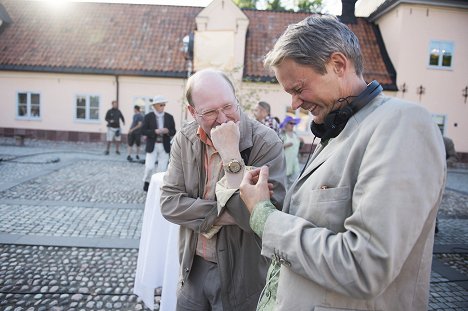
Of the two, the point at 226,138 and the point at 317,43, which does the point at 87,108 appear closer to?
the point at 226,138

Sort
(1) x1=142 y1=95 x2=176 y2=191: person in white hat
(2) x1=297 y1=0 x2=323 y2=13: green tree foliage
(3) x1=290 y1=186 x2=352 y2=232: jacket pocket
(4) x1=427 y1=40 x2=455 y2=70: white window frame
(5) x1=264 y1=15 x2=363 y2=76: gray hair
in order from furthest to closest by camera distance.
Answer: (2) x1=297 y1=0 x2=323 y2=13: green tree foliage
(4) x1=427 y1=40 x2=455 y2=70: white window frame
(1) x1=142 y1=95 x2=176 y2=191: person in white hat
(5) x1=264 y1=15 x2=363 y2=76: gray hair
(3) x1=290 y1=186 x2=352 y2=232: jacket pocket

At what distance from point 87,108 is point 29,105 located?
124 inches

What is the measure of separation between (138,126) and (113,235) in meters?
8.20

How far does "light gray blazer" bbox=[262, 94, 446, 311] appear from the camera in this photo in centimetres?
101

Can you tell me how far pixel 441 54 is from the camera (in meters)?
18.3

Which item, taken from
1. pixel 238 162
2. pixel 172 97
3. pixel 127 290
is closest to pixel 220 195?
pixel 238 162

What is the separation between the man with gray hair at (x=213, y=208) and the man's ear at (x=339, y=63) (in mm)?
770

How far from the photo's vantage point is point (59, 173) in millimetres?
10312

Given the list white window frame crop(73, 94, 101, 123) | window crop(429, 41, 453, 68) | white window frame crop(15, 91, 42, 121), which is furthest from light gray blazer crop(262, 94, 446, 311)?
white window frame crop(15, 91, 42, 121)

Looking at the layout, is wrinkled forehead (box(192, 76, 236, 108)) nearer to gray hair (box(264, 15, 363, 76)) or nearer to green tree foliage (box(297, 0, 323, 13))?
gray hair (box(264, 15, 363, 76))

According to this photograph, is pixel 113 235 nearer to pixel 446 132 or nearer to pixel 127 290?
pixel 127 290

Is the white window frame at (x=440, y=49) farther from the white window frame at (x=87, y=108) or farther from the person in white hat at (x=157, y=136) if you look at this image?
the white window frame at (x=87, y=108)

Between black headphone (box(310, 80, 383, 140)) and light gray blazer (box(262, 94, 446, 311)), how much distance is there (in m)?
0.02

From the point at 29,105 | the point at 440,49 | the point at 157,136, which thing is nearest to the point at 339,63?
the point at 157,136
